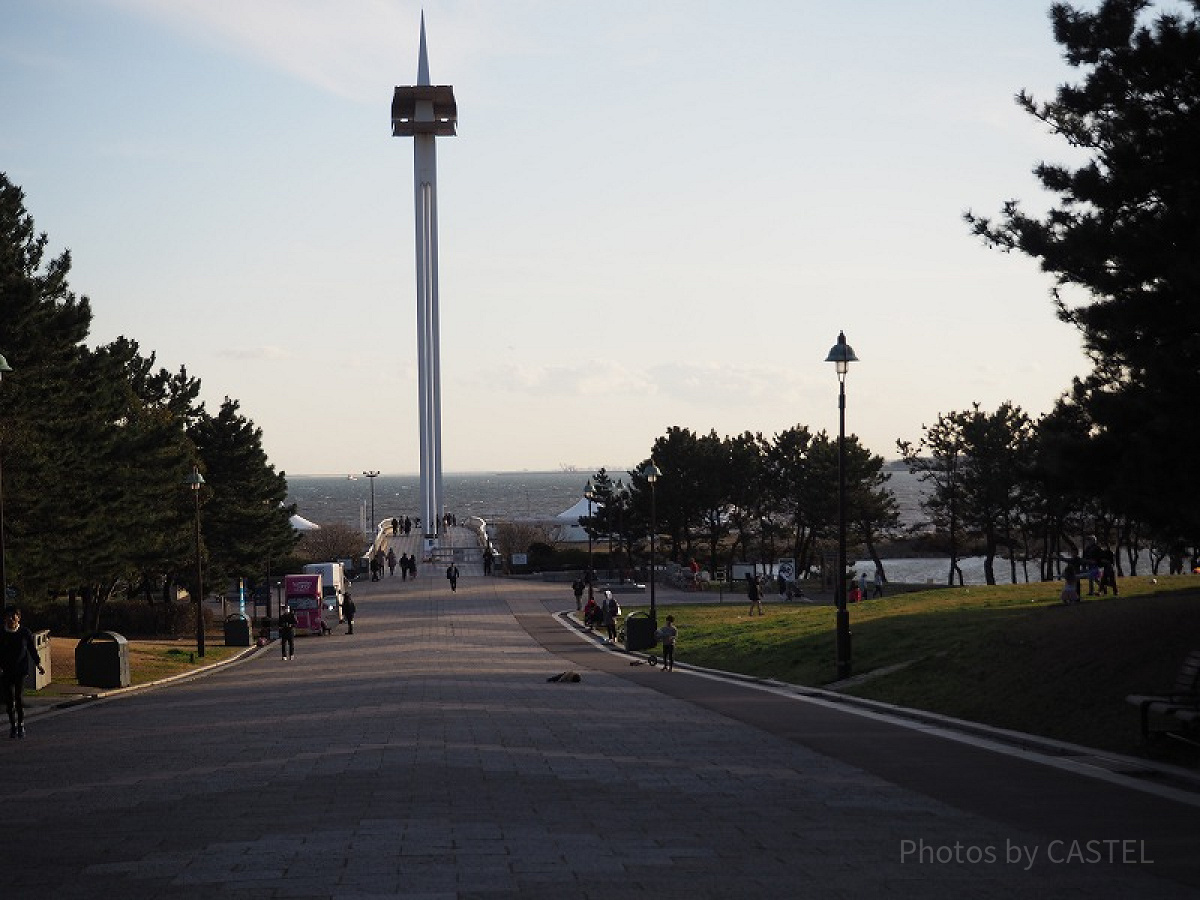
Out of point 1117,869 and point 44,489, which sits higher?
point 44,489

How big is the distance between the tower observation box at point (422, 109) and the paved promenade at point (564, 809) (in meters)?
94.7

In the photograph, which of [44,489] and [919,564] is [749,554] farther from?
[44,489]

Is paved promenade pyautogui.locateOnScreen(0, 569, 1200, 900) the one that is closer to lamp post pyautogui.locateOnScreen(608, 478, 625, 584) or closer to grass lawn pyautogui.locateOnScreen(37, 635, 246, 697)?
grass lawn pyautogui.locateOnScreen(37, 635, 246, 697)

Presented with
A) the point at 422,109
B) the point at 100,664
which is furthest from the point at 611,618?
the point at 422,109

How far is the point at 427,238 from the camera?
110688 millimetres

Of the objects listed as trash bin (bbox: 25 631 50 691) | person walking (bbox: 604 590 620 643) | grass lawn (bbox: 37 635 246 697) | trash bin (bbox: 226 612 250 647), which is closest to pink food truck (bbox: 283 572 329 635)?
grass lawn (bbox: 37 635 246 697)

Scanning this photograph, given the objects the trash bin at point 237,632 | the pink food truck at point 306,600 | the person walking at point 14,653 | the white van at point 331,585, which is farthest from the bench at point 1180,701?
the white van at point 331,585

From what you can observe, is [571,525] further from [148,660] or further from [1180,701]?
[1180,701]

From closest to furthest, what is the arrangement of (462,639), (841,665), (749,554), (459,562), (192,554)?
(841,665)
(462,639)
(192,554)
(459,562)
(749,554)

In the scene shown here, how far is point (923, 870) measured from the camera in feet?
28.9

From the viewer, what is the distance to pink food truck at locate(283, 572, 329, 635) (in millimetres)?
52469

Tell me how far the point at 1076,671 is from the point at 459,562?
72781mm

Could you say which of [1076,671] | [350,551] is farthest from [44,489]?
[350,551]

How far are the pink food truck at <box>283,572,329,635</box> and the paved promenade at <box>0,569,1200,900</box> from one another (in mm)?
31071
